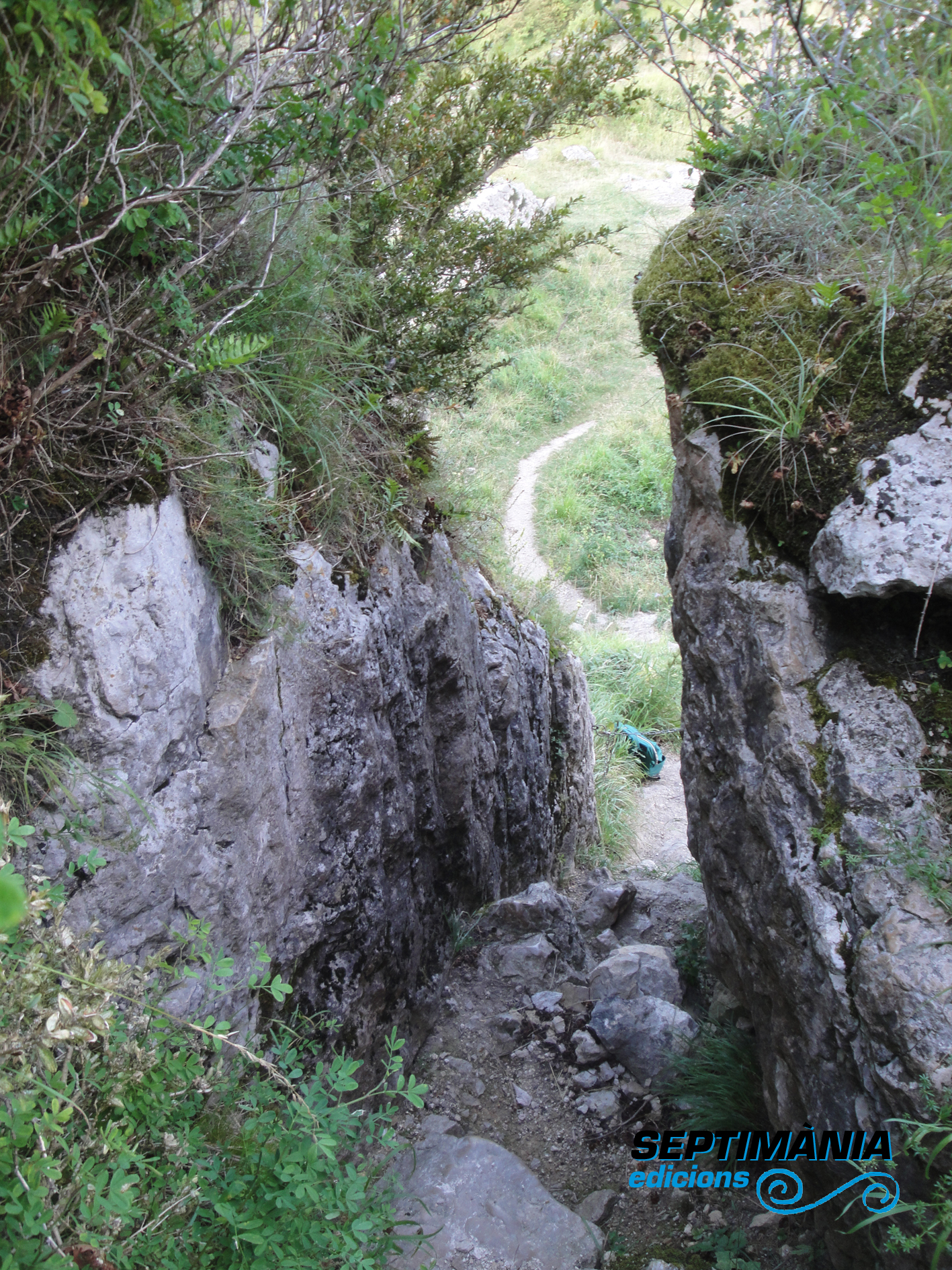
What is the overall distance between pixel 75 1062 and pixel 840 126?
3.59 m

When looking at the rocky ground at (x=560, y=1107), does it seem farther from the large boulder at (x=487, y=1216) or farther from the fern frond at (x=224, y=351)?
the fern frond at (x=224, y=351)

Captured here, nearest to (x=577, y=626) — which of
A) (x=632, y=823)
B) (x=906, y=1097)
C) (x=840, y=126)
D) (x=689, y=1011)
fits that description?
(x=632, y=823)

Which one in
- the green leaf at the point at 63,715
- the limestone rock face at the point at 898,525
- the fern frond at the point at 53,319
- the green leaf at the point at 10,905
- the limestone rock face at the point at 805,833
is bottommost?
the limestone rock face at the point at 805,833

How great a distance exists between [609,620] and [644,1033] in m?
13.3

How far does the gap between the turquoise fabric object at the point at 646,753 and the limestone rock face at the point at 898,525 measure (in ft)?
28.7

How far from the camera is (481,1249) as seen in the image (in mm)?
2639

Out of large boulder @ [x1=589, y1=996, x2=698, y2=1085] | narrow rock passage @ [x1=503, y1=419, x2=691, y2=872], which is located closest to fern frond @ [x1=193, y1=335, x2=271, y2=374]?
large boulder @ [x1=589, y1=996, x2=698, y2=1085]

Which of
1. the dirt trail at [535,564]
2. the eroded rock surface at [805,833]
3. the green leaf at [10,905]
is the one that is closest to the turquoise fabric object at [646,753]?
the dirt trail at [535,564]

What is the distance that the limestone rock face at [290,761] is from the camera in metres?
2.16

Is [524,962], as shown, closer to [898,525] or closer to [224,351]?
[898,525]

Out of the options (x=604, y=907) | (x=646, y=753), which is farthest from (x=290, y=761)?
(x=646, y=753)

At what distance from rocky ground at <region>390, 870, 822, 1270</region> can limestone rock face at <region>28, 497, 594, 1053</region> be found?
13.5 inches

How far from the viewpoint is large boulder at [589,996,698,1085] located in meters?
3.51

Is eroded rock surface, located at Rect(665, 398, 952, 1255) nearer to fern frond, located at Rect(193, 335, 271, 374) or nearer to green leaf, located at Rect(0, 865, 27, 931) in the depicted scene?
fern frond, located at Rect(193, 335, 271, 374)
